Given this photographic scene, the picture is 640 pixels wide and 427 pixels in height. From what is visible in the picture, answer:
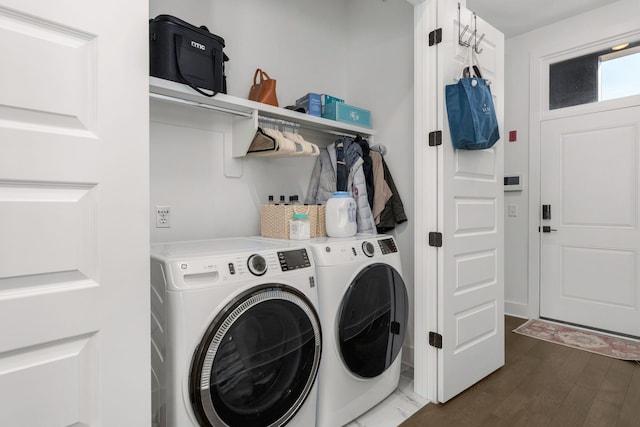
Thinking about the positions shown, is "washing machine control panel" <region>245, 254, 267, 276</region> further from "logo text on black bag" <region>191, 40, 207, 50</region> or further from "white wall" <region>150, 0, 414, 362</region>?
"logo text on black bag" <region>191, 40, 207, 50</region>

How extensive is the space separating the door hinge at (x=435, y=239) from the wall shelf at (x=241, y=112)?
969 millimetres

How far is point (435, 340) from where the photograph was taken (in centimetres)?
196

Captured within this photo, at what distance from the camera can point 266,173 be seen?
2.31 metres

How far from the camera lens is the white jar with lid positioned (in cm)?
186

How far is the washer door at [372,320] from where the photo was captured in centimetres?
168

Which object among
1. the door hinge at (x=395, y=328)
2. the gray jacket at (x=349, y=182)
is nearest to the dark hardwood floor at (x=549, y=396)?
the door hinge at (x=395, y=328)

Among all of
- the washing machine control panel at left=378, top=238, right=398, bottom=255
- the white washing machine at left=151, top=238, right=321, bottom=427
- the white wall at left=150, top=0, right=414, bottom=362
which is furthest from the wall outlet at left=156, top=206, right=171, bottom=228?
the washing machine control panel at left=378, top=238, right=398, bottom=255

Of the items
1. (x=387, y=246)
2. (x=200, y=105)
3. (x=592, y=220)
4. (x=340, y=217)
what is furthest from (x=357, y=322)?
(x=592, y=220)

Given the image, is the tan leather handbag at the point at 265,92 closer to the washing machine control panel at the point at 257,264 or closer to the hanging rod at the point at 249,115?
the hanging rod at the point at 249,115

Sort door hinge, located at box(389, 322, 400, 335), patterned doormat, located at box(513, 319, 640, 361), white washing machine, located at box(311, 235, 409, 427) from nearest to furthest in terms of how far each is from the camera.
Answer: white washing machine, located at box(311, 235, 409, 427), door hinge, located at box(389, 322, 400, 335), patterned doormat, located at box(513, 319, 640, 361)

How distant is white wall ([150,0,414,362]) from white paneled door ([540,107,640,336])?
1.74 meters

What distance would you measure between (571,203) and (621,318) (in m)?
1.04

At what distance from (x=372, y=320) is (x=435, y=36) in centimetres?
162

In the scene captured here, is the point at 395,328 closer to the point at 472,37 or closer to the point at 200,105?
the point at 200,105
